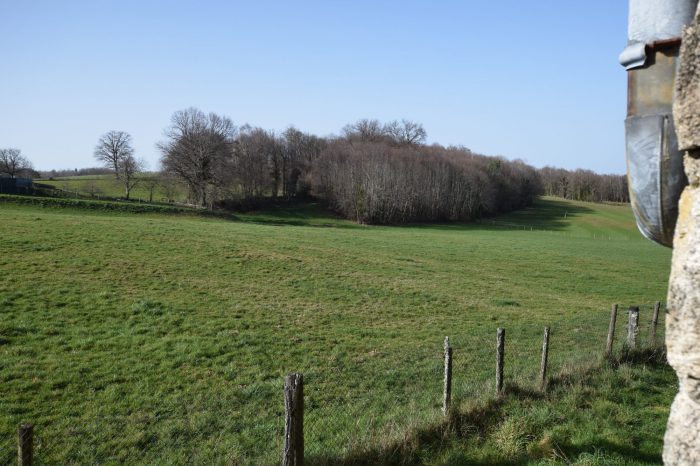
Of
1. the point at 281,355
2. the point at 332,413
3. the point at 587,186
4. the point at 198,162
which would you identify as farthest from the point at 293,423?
the point at 587,186

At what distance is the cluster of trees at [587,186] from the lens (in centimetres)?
15050

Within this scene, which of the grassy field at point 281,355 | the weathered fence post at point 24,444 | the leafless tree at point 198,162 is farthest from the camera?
the leafless tree at point 198,162

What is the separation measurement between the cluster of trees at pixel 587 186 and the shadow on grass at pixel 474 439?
156136 millimetres

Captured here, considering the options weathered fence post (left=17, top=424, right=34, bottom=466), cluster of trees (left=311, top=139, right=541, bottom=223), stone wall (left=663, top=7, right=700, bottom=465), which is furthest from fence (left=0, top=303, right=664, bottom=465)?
cluster of trees (left=311, top=139, right=541, bottom=223)

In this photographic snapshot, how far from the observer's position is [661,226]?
2.46 metres

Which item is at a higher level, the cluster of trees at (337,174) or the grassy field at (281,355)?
the cluster of trees at (337,174)

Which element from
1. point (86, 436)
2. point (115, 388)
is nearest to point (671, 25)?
point (86, 436)

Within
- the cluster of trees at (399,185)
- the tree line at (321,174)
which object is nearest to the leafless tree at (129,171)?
the tree line at (321,174)

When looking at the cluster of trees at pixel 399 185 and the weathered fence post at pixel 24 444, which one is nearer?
the weathered fence post at pixel 24 444

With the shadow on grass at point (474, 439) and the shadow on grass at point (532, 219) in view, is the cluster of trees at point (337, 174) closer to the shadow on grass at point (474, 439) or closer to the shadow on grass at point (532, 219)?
the shadow on grass at point (532, 219)

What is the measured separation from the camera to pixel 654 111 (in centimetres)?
244

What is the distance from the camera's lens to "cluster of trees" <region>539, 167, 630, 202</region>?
150500 millimetres

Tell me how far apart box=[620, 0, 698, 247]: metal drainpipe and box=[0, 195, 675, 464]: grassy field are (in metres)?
4.58

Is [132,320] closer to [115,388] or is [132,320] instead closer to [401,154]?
[115,388]
